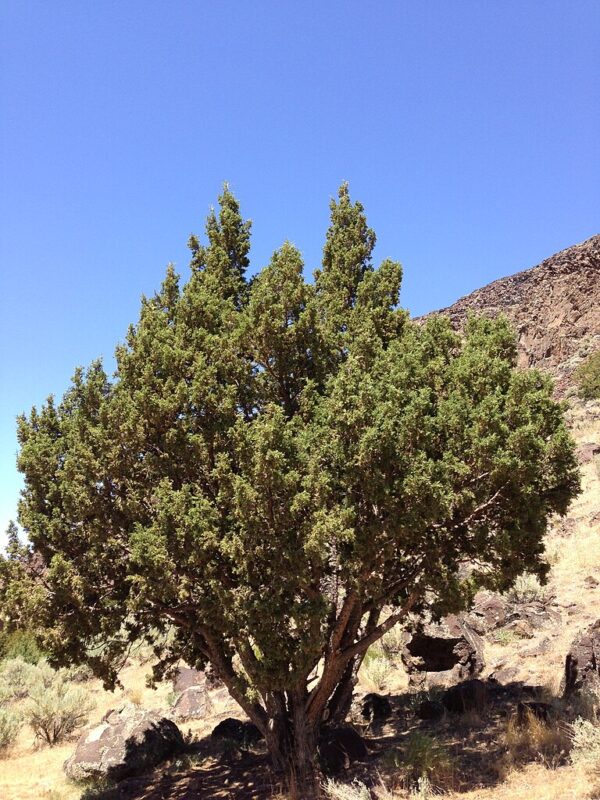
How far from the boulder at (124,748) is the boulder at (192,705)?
3746mm

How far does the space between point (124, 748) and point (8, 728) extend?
19.3 ft

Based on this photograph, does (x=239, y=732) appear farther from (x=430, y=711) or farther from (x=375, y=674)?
(x=430, y=711)

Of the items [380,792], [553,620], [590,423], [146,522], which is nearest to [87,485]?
[146,522]

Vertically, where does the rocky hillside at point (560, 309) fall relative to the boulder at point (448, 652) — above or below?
above

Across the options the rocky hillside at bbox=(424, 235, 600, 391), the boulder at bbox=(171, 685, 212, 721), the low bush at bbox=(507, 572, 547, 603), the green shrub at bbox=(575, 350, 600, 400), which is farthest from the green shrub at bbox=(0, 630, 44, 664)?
the rocky hillside at bbox=(424, 235, 600, 391)

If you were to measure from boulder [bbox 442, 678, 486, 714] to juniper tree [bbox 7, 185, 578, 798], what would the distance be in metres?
2.66

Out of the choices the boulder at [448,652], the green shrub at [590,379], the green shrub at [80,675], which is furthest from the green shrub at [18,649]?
the green shrub at [590,379]

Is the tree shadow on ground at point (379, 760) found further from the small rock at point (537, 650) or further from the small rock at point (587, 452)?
the small rock at point (587, 452)

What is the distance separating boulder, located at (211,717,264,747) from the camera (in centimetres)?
1355

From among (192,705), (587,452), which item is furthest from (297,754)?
(587,452)

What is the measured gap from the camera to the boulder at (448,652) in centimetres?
1480

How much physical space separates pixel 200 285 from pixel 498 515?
7.01 m

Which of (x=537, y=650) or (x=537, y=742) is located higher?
(x=537, y=650)

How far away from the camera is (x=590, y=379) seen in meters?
44.7
